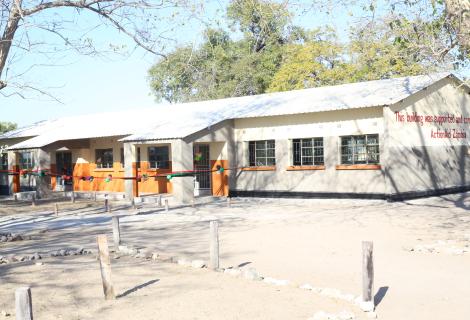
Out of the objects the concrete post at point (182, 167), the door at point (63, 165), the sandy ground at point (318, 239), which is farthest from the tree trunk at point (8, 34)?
the door at point (63, 165)

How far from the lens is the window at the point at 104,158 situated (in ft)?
100

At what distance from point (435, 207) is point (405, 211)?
64.0 inches

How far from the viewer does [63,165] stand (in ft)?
111

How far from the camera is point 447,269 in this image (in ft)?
31.4

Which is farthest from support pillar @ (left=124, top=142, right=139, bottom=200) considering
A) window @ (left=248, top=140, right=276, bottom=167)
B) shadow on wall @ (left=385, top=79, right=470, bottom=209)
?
shadow on wall @ (left=385, top=79, right=470, bottom=209)

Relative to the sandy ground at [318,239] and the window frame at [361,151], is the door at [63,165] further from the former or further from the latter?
the window frame at [361,151]

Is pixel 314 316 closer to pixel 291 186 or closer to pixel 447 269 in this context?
pixel 447 269

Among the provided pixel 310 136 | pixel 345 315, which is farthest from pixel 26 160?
pixel 345 315

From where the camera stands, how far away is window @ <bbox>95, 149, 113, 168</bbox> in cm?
3058

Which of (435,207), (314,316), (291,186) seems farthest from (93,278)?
(291,186)

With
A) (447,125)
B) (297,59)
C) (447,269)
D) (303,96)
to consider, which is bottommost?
(447,269)

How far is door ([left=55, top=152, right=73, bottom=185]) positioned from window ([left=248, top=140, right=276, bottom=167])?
1248 centimetres

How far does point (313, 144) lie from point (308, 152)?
399mm

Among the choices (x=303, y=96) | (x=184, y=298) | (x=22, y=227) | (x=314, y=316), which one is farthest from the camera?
(x=303, y=96)
